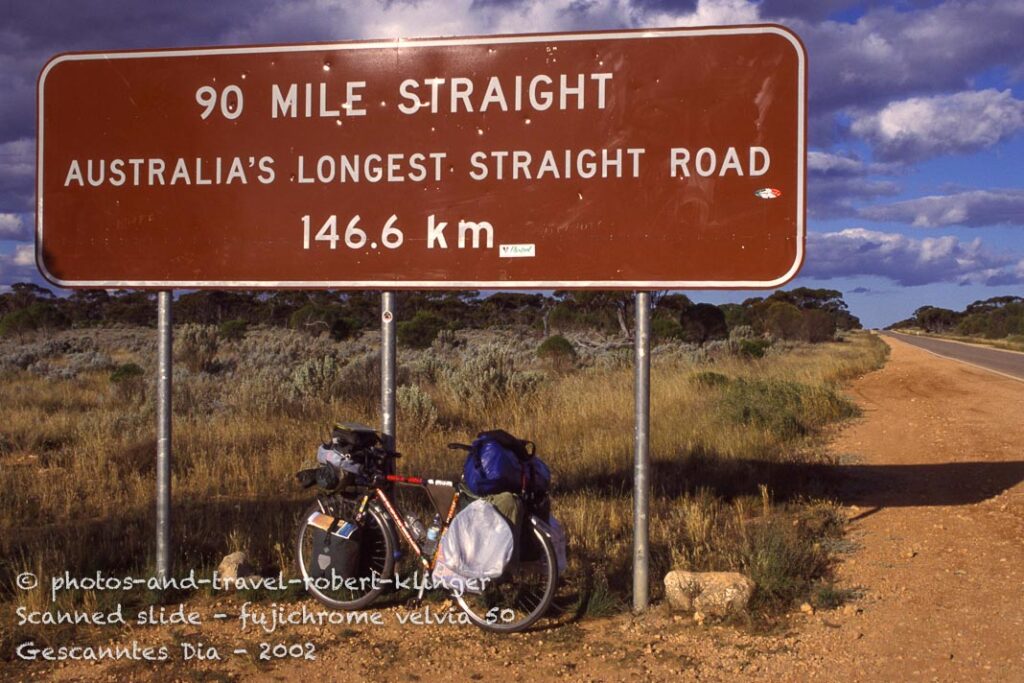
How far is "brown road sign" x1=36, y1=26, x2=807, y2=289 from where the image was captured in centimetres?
500

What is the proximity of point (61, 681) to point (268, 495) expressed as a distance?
11.7ft

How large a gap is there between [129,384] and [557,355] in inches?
367

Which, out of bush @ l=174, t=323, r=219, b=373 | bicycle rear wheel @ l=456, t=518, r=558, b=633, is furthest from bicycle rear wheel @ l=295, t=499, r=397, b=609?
bush @ l=174, t=323, r=219, b=373

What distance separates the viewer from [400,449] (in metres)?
9.25

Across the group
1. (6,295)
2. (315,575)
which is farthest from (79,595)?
(6,295)

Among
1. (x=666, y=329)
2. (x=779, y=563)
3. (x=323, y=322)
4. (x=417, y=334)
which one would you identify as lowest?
(x=779, y=563)

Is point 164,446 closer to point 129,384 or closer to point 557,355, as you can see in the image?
point 129,384

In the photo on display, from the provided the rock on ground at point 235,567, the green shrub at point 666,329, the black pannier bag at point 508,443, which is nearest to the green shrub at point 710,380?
the black pannier bag at point 508,443

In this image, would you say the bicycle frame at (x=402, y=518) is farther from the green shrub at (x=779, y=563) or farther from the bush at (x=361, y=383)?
the bush at (x=361, y=383)

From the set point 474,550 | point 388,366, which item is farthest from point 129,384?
point 474,550

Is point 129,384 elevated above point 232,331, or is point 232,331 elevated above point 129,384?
point 232,331

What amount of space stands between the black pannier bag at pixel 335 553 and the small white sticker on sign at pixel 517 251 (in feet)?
5.79

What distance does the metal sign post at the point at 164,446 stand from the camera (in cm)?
536

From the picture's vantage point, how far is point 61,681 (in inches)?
164
